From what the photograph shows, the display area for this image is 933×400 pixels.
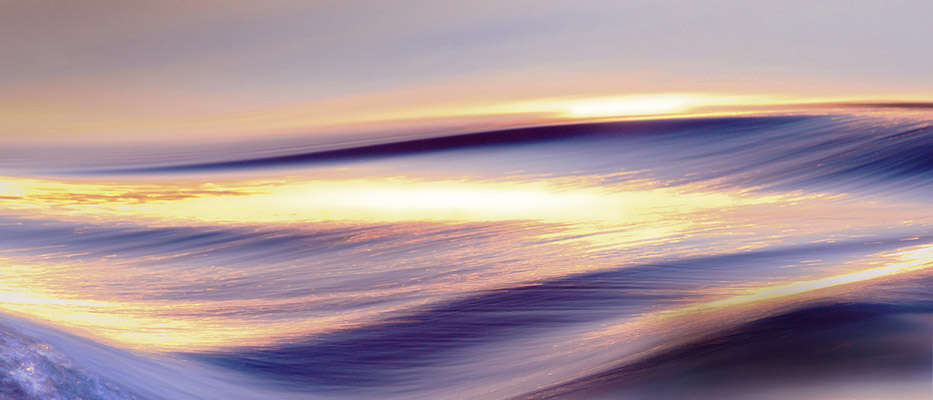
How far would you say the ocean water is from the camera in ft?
1.29

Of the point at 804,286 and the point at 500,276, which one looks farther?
the point at 500,276

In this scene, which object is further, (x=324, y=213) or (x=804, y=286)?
(x=324, y=213)

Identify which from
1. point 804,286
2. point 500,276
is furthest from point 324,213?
point 804,286

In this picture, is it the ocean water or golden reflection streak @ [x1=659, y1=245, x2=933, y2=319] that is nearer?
the ocean water

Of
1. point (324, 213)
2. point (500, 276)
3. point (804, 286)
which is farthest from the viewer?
point (324, 213)

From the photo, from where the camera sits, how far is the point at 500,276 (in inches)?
26.8

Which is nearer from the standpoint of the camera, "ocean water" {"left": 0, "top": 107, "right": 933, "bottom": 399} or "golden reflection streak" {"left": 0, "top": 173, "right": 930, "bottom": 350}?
"ocean water" {"left": 0, "top": 107, "right": 933, "bottom": 399}

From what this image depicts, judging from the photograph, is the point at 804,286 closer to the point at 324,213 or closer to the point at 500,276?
the point at 500,276

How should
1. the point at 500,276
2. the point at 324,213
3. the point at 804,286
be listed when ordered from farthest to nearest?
1. the point at 324,213
2. the point at 500,276
3. the point at 804,286

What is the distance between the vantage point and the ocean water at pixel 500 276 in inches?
15.5

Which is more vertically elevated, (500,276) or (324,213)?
(324,213)

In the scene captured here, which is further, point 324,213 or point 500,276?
point 324,213

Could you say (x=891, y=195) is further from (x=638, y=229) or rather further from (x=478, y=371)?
(x=478, y=371)

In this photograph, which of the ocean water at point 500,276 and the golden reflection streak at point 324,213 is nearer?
the ocean water at point 500,276
